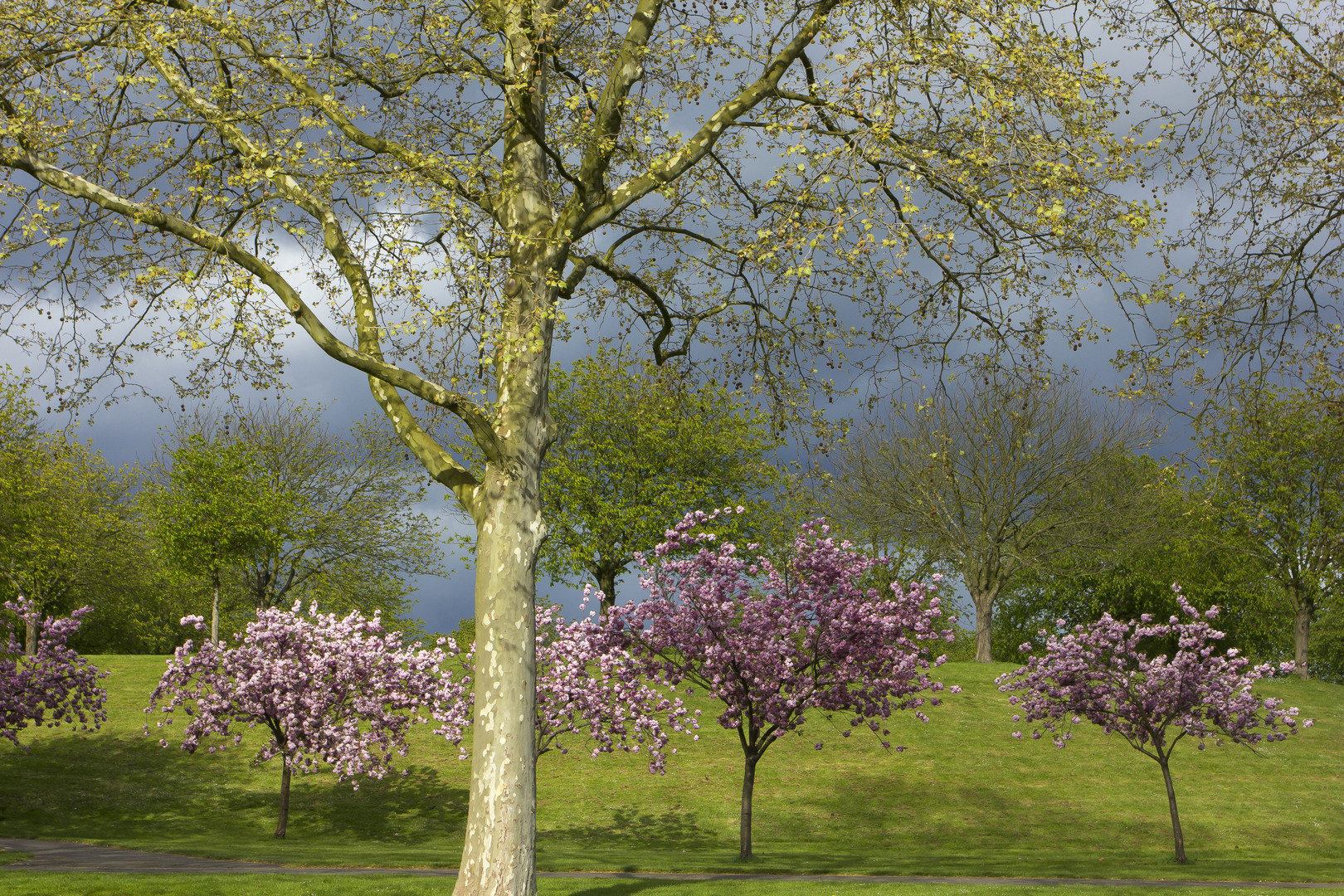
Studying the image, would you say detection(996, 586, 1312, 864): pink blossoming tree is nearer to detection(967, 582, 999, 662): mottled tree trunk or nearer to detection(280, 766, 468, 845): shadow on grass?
detection(280, 766, 468, 845): shadow on grass

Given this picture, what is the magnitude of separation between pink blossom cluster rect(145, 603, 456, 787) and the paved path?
454 centimetres

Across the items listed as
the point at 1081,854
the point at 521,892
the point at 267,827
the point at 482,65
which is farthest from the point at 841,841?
the point at 482,65

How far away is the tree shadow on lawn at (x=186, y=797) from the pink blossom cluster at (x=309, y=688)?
2976 millimetres

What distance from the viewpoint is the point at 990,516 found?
136 feet

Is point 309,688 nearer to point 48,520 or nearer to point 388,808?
point 388,808

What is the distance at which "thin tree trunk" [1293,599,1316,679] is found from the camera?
43.5 meters

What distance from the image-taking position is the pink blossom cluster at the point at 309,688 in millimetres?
23812

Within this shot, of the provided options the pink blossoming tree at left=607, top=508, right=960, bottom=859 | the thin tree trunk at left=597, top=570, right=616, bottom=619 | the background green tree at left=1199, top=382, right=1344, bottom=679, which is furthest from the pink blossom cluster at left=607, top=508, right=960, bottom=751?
the background green tree at left=1199, top=382, right=1344, bottom=679

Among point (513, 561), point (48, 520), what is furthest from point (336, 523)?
point (513, 561)

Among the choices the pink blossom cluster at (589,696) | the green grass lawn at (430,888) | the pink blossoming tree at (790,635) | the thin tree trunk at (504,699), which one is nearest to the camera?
the thin tree trunk at (504,699)

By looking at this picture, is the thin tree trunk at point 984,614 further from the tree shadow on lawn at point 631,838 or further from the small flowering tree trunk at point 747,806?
the small flowering tree trunk at point 747,806

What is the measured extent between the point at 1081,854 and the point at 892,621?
9674 millimetres

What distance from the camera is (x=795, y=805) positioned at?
28844 millimetres

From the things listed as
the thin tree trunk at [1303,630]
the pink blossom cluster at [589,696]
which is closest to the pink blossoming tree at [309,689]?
the pink blossom cluster at [589,696]
